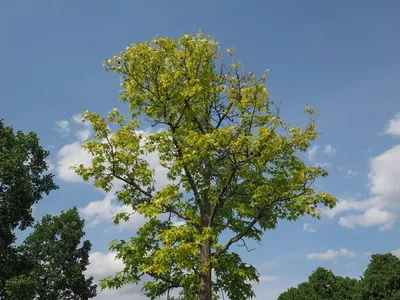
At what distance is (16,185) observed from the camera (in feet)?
92.7

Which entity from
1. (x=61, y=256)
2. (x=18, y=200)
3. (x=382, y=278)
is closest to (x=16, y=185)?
(x=18, y=200)

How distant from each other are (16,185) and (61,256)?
13.6 metres

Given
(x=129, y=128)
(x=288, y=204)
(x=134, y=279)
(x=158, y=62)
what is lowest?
(x=134, y=279)

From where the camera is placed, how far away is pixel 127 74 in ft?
59.9

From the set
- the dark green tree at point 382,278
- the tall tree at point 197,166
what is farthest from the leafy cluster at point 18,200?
the dark green tree at point 382,278

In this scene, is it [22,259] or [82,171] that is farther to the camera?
[22,259]

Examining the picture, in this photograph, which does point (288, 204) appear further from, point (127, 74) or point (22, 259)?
point (22, 259)

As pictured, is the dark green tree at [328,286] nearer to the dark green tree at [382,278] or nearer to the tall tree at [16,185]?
the dark green tree at [382,278]

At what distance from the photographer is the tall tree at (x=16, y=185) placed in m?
28.1

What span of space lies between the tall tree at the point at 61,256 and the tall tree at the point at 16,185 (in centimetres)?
790

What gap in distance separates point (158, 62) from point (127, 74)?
1.54m

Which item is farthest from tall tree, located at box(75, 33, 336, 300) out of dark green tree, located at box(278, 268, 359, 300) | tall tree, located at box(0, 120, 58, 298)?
dark green tree, located at box(278, 268, 359, 300)

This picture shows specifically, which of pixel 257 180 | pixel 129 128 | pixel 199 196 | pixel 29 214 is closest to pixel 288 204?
pixel 257 180

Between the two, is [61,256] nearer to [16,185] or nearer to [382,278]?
[16,185]
